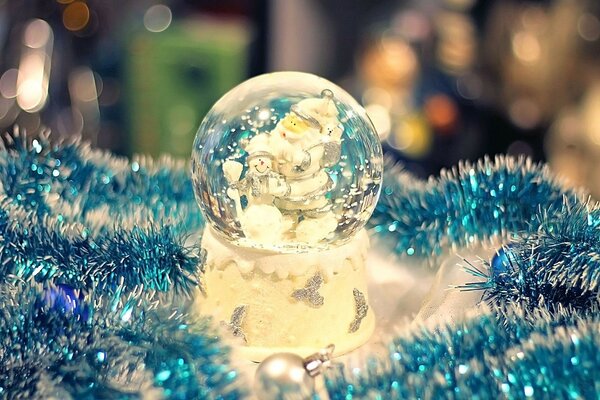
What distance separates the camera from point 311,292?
2.13ft

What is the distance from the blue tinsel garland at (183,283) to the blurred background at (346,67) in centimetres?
74

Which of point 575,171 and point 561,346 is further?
point 575,171

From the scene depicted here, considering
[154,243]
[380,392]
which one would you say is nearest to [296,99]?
[154,243]

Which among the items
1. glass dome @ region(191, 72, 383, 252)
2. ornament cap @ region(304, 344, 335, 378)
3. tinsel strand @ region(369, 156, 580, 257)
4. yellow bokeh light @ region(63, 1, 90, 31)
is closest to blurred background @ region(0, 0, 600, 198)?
yellow bokeh light @ region(63, 1, 90, 31)

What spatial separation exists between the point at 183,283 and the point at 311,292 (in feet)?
0.33

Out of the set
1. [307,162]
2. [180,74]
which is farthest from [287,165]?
[180,74]

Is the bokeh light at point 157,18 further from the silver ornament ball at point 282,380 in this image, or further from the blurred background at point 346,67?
the silver ornament ball at point 282,380

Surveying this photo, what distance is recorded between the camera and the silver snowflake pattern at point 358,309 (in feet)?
2.20

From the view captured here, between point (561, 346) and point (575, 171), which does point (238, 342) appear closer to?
point (561, 346)

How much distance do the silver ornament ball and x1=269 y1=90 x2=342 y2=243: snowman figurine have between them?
0.16 metres

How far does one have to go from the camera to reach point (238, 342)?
1.97ft

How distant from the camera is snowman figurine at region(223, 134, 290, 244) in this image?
0.64 meters

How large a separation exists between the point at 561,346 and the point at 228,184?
30cm

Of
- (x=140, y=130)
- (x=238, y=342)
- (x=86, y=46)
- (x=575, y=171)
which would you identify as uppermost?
(x=238, y=342)
